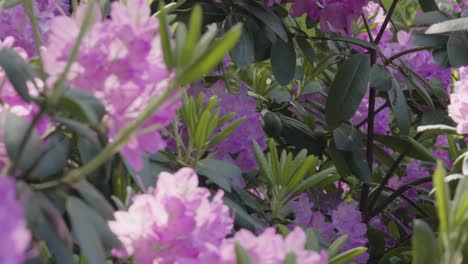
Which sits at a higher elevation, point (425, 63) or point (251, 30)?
point (251, 30)

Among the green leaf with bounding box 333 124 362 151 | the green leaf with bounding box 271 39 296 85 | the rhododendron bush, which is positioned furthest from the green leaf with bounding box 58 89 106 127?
the green leaf with bounding box 333 124 362 151

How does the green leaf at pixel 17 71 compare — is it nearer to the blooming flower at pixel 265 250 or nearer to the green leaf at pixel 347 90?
the blooming flower at pixel 265 250

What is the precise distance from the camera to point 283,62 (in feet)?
5.26

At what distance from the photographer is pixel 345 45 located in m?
1.93

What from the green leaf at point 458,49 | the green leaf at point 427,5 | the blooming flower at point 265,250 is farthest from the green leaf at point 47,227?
the green leaf at point 427,5

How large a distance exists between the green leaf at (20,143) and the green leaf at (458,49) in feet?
3.46

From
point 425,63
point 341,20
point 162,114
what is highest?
point 162,114

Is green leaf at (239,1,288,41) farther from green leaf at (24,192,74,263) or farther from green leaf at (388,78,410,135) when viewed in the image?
green leaf at (24,192,74,263)

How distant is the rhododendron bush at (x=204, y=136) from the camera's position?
60 cm

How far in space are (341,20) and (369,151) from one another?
289 mm

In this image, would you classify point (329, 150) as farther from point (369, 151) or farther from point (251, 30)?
point (251, 30)

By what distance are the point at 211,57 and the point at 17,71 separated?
0.21 meters

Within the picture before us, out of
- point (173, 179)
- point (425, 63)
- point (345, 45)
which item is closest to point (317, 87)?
point (345, 45)

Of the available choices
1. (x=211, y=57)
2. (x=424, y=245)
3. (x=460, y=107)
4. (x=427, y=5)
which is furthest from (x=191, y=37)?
(x=427, y=5)
